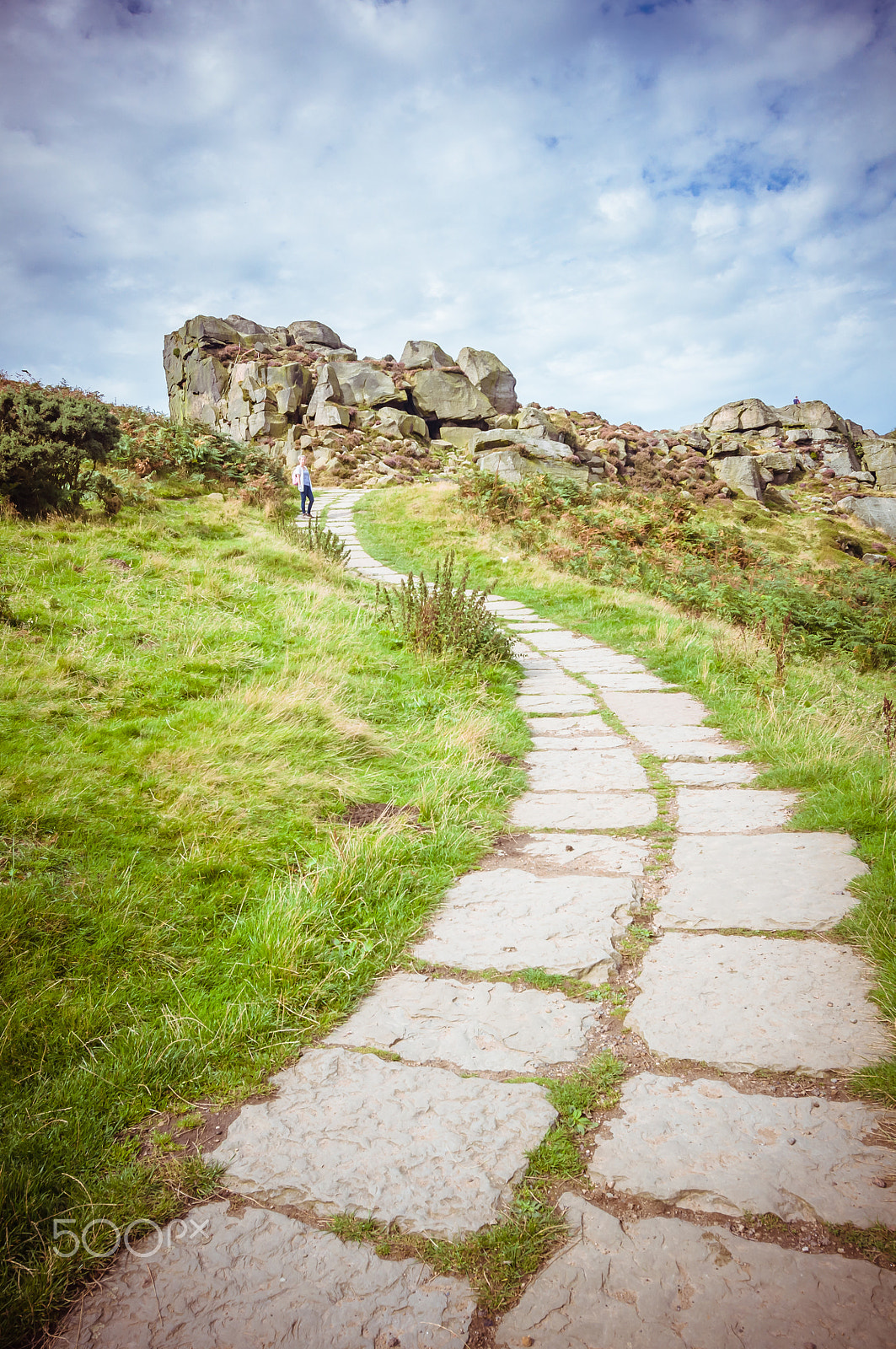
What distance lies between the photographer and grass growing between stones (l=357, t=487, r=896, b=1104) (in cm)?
244

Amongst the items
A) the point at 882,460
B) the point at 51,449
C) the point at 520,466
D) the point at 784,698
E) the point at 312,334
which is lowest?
the point at 784,698

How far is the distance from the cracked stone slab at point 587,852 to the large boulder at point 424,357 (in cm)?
3401

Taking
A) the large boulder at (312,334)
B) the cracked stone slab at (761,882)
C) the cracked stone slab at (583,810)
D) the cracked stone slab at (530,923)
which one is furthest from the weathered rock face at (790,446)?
the cracked stone slab at (530,923)

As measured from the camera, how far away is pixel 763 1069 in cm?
178

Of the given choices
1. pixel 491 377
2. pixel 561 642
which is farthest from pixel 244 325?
pixel 561 642

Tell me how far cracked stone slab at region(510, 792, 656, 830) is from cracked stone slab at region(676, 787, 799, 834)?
0.20 m

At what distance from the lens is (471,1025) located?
2.04 metres

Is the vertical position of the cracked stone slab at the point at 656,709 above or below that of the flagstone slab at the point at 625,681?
below

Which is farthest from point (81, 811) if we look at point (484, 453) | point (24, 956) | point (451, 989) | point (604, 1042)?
point (484, 453)

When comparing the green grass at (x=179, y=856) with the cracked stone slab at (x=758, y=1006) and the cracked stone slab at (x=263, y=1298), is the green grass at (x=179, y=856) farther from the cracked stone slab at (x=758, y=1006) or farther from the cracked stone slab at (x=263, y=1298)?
the cracked stone slab at (x=758, y=1006)

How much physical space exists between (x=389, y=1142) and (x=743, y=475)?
30.8 meters

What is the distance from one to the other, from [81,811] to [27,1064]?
1264 millimetres

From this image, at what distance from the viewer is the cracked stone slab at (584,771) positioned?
3877 mm

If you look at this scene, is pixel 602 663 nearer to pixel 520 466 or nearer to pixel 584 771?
pixel 584 771
